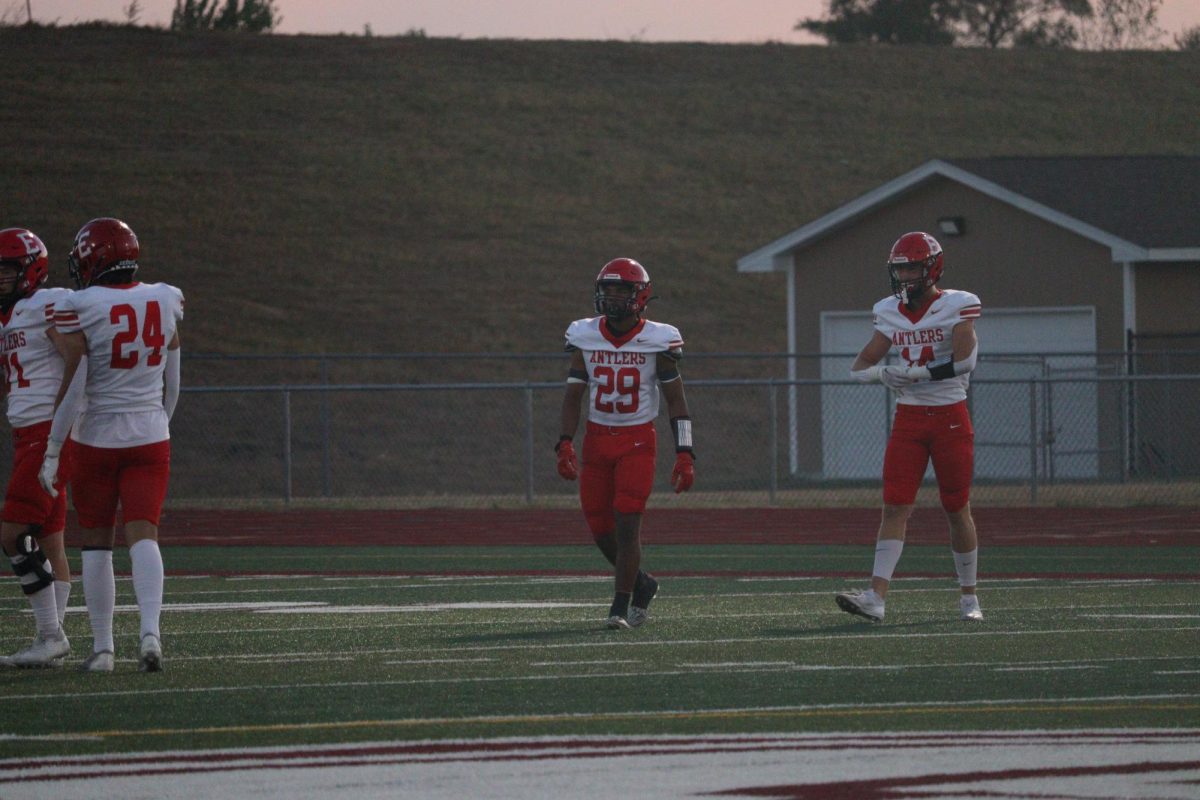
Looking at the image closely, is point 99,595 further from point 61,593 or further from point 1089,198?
point 1089,198

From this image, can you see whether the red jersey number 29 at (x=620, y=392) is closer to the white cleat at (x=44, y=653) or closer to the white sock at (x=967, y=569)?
the white sock at (x=967, y=569)

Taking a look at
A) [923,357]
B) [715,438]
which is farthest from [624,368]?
[715,438]

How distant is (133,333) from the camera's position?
980cm

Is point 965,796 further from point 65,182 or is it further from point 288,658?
point 65,182

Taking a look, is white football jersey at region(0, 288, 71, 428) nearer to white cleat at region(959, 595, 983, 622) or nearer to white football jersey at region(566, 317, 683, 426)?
white football jersey at region(566, 317, 683, 426)

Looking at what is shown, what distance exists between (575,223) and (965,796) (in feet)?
134

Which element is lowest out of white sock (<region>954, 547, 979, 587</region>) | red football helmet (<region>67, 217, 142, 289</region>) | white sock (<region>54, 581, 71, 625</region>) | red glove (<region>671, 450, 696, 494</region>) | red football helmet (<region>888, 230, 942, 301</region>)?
white sock (<region>954, 547, 979, 587</region>)

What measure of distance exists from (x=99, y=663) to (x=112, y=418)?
3.64 feet

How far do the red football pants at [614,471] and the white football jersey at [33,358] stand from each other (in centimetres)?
295

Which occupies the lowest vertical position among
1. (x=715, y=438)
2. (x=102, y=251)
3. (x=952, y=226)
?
(x=715, y=438)

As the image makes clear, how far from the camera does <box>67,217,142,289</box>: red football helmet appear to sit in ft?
32.3

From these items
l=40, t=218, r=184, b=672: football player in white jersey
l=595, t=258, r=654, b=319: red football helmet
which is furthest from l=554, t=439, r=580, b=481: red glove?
l=40, t=218, r=184, b=672: football player in white jersey

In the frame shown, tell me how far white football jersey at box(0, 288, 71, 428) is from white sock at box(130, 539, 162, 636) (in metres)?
0.97

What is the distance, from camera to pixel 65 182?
151 feet
